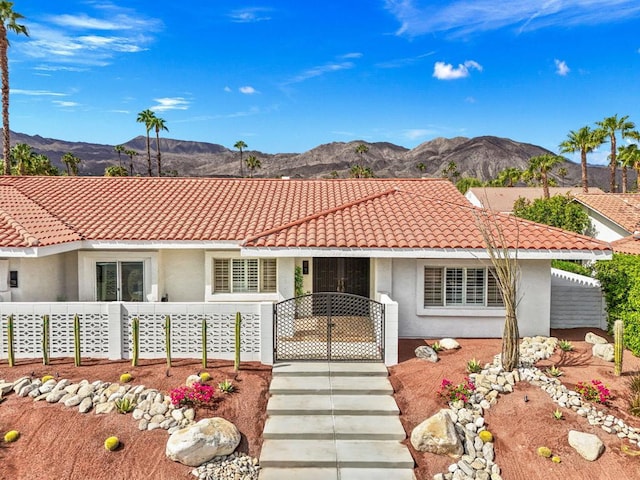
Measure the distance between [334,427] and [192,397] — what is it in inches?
136

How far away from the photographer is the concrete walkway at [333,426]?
8.74 metres

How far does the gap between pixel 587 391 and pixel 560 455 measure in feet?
7.89

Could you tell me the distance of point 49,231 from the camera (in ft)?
50.6

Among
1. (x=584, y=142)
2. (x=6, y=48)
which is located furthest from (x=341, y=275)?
(x=584, y=142)

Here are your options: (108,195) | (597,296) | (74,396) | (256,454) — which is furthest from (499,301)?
(108,195)

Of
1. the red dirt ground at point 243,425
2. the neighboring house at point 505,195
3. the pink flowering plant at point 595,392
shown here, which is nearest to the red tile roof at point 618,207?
the red dirt ground at point 243,425

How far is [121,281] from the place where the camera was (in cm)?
1652

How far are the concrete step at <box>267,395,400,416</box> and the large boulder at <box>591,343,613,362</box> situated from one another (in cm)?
712

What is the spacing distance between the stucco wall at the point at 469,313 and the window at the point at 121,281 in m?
9.81

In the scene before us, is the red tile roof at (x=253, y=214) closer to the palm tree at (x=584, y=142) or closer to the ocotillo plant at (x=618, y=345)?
the ocotillo plant at (x=618, y=345)

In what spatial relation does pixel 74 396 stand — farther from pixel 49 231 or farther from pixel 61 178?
pixel 61 178

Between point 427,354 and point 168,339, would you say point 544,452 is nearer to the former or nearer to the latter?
point 427,354

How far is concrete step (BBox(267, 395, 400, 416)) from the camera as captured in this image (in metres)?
10.2

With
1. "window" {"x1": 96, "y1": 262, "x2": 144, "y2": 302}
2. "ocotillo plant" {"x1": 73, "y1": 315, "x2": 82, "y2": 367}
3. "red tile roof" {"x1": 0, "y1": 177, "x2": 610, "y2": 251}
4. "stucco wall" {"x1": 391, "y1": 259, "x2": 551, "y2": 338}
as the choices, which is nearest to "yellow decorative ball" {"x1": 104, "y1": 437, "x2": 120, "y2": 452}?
"ocotillo plant" {"x1": 73, "y1": 315, "x2": 82, "y2": 367}
